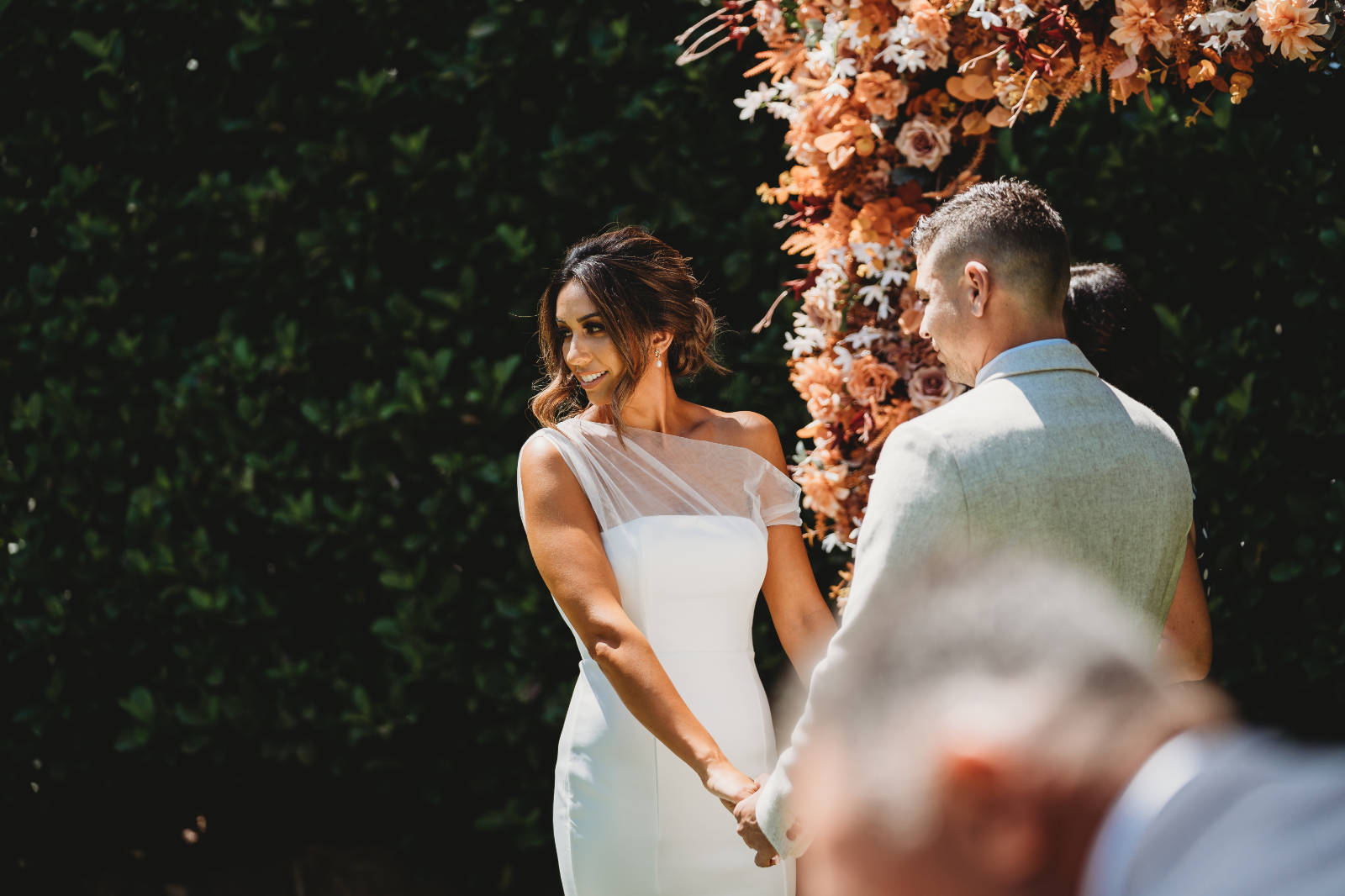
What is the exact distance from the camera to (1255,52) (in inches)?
87.5

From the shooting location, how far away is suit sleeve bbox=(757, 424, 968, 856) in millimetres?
1776

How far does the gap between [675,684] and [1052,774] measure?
6.70 feet

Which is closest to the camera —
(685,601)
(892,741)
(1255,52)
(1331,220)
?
(892,741)

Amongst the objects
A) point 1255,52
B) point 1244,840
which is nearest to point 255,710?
point 1255,52

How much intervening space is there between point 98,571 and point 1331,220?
4215mm

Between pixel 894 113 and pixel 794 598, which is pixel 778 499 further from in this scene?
pixel 894 113


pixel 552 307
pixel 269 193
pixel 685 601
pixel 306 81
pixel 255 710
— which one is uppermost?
pixel 306 81

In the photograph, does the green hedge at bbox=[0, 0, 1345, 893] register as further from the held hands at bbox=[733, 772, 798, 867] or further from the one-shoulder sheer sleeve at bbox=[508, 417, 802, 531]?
the held hands at bbox=[733, 772, 798, 867]

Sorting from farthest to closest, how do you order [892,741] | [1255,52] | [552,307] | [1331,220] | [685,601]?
[1331,220], [552,307], [685,601], [1255,52], [892,741]

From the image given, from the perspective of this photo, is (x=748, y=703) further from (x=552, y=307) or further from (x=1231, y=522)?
(x=1231, y=522)

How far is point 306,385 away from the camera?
14.0ft

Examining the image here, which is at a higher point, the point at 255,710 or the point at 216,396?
the point at 216,396

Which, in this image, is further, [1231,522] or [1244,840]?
[1231,522]

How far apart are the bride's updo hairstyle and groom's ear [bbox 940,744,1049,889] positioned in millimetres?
2179
